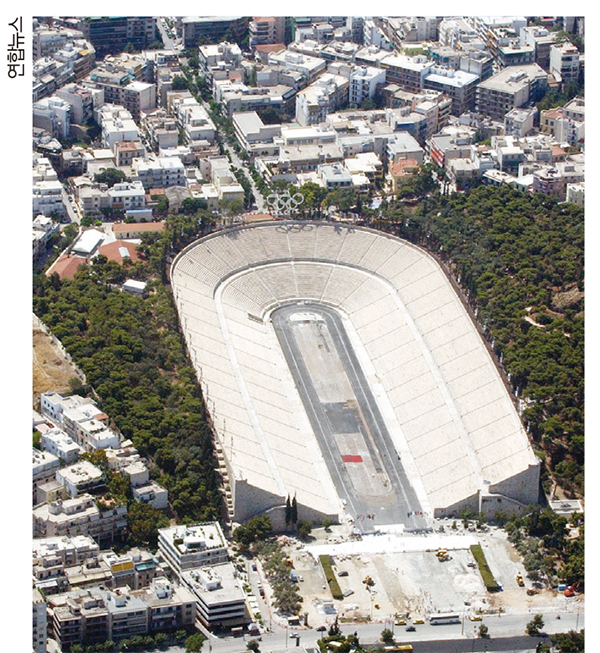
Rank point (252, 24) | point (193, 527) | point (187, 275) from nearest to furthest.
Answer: point (193, 527)
point (187, 275)
point (252, 24)

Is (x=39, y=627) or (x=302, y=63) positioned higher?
(x=302, y=63)

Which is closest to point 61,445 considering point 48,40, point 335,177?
point 335,177

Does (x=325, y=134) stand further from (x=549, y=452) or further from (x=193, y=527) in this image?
(x=193, y=527)

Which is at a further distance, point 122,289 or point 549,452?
point 122,289

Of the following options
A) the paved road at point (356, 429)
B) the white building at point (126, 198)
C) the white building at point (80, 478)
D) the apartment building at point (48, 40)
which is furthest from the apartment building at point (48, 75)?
the white building at point (80, 478)

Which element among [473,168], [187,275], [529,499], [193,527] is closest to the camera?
[193,527]

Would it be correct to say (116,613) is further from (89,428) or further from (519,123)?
(519,123)

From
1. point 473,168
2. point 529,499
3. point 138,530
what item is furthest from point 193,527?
point 473,168
